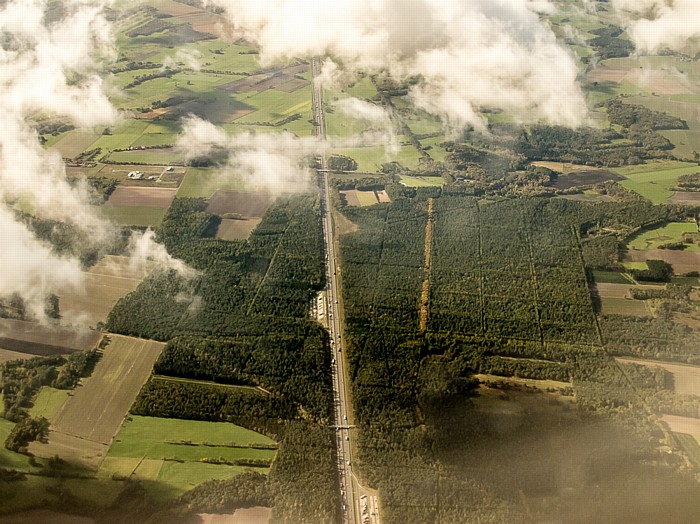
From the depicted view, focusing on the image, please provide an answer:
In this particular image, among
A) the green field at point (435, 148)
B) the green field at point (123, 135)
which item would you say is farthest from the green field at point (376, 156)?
the green field at point (123, 135)

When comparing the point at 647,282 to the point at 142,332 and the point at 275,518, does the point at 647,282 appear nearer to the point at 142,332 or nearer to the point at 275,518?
the point at 275,518

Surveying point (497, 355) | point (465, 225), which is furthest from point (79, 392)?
point (465, 225)

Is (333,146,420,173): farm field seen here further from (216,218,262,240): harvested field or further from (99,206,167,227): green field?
(99,206,167,227): green field

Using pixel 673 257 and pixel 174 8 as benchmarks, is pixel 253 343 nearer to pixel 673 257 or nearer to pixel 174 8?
pixel 673 257

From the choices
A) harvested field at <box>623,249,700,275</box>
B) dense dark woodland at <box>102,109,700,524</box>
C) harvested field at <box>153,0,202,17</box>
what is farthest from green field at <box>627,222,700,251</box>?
harvested field at <box>153,0,202,17</box>

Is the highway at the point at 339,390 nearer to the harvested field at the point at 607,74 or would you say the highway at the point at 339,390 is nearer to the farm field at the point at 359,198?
the farm field at the point at 359,198

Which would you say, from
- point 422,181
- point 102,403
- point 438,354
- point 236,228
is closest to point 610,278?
point 438,354
